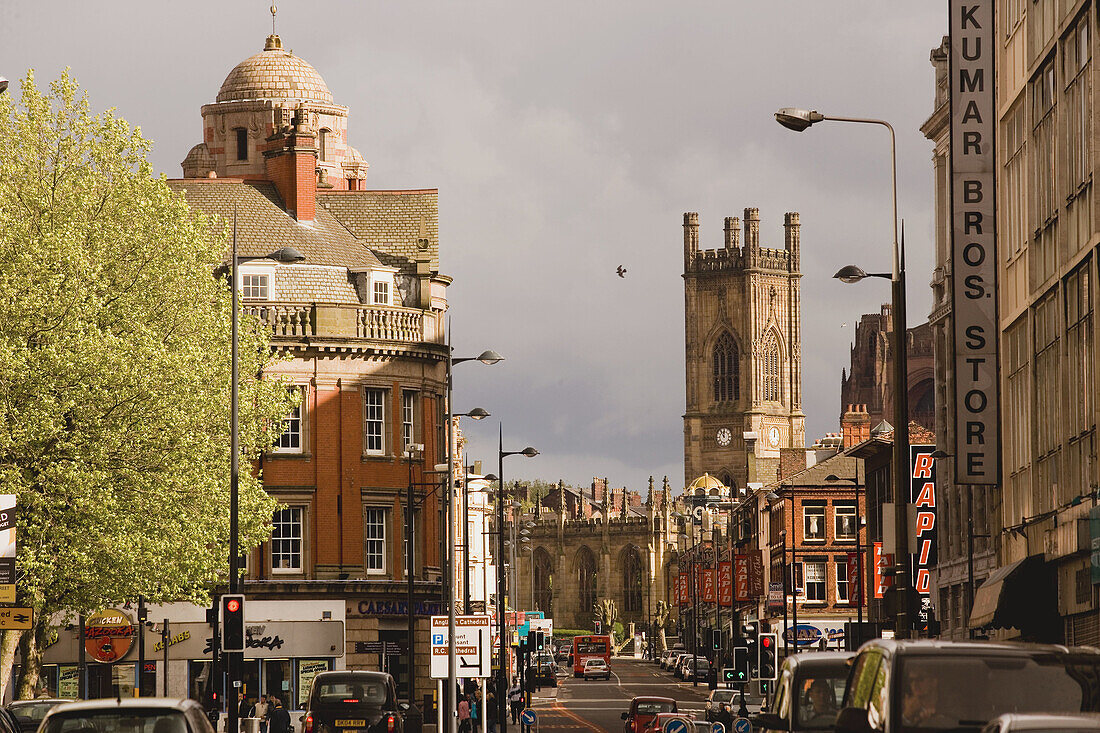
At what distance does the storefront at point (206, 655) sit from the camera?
56.9 metres

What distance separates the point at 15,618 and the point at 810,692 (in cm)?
1127

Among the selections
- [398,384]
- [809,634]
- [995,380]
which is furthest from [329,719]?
[809,634]

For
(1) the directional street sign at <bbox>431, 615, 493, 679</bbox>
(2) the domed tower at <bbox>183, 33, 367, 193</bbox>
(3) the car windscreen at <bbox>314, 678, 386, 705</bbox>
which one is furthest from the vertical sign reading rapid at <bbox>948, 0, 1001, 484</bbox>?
(2) the domed tower at <bbox>183, 33, 367, 193</bbox>

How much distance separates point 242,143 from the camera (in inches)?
3278

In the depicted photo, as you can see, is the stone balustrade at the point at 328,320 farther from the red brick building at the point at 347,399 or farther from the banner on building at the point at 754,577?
the banner on building at the point at 754,577

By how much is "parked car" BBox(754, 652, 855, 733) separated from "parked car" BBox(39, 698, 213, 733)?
557 cm

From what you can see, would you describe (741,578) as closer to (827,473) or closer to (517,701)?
(827,473)

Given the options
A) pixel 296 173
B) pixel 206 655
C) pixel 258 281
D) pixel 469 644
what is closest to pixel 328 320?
pixel 258 281

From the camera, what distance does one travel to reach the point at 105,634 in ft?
114

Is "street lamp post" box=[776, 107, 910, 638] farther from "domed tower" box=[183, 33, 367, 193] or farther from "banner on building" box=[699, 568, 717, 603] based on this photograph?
"banner on building" box=[699, 568, 717, 603]

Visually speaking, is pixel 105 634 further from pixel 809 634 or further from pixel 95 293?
pixel 809 634

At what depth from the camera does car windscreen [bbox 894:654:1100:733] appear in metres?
13.8

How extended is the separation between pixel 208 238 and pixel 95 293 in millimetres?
4896

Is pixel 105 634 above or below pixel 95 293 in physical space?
below
